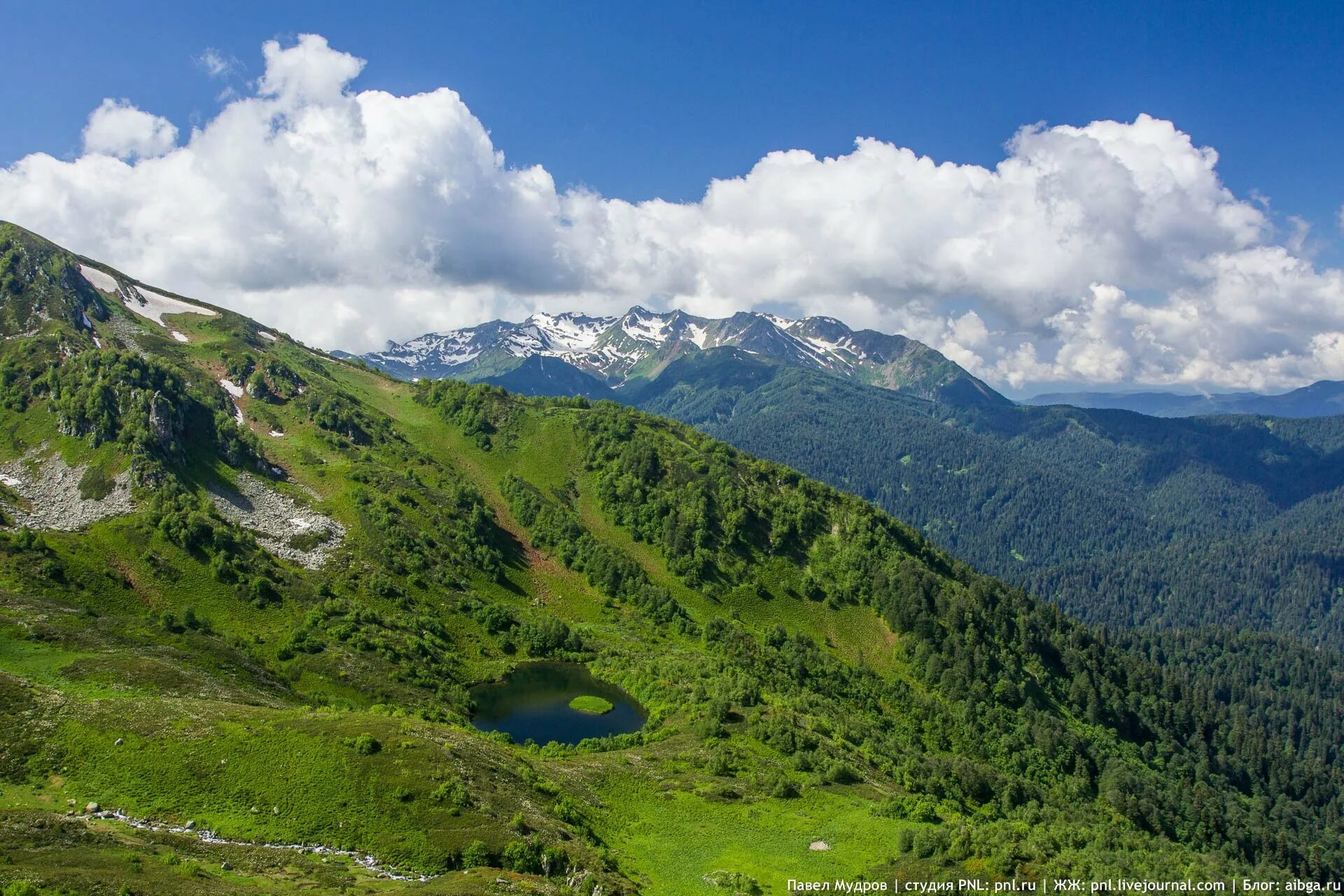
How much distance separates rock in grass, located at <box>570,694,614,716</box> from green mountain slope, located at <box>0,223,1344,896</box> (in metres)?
7.16

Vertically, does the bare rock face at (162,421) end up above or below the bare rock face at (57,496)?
above

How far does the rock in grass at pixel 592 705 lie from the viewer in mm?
108562

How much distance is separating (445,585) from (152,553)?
1787 inches

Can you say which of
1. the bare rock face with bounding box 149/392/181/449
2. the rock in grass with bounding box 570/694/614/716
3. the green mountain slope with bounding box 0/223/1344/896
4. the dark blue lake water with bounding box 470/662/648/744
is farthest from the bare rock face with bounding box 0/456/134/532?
the rock in grass with bounding box 570/694/614/716

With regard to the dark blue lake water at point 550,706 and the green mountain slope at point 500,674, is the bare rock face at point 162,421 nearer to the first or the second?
the green mountain slope at point 500,674

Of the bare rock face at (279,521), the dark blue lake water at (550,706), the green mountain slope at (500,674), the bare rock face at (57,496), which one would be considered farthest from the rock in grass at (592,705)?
the bare rock face at (57,496)

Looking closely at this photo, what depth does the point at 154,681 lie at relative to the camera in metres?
75.2

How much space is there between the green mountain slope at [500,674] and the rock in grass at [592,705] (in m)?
7.16

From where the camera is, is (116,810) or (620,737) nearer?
(116,810)

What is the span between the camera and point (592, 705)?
110 metres

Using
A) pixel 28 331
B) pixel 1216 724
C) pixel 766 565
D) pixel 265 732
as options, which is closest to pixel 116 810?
pixel 265 732

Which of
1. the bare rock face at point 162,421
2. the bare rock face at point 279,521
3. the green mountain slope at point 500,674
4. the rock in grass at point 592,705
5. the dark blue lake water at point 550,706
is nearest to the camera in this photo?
the green mountain slope at point 500,674

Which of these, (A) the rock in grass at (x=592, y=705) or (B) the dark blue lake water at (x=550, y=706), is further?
(A) the rock in grass at (x=592, y=705)

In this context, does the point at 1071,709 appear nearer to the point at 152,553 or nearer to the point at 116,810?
the point at 116,810
